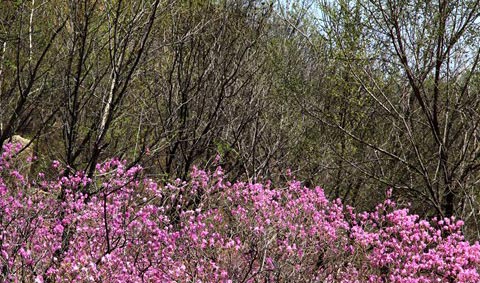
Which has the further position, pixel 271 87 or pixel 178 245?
pixel 271 87

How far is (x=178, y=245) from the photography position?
19.6ft

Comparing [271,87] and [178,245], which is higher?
[271,87]

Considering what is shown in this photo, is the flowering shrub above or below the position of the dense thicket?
below

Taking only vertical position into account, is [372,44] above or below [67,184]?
above

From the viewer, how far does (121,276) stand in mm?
5008

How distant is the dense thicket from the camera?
6969 millimetres

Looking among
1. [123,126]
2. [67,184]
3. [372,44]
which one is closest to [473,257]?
[372,44]

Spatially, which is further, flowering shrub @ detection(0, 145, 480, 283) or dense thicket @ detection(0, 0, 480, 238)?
dense thicket @ detection(0, 0, 480, 238)

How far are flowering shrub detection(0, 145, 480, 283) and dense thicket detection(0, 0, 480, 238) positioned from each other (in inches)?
24.7

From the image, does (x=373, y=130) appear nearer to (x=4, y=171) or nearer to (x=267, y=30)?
(x=267, y=30)

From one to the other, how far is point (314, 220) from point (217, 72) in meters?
3.06

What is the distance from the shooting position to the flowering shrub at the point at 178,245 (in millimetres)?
4902

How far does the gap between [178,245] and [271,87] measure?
4.51 m

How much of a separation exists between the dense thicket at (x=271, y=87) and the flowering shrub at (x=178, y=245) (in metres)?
0.63
